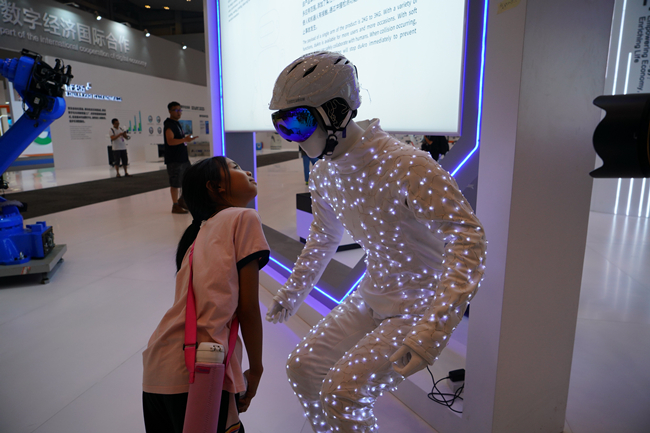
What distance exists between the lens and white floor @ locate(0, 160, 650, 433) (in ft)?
6.73

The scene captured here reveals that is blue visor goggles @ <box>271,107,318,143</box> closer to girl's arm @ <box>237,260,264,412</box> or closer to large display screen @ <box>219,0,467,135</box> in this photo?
large display screen @ <box>219,0,467,135</box>

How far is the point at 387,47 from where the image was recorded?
214cm

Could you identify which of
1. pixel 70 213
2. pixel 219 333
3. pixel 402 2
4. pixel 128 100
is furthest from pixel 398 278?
pixel 128 100

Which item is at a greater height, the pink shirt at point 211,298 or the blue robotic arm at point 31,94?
the blue robotic arm at point 31,94

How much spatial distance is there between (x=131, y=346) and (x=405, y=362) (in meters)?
2.31

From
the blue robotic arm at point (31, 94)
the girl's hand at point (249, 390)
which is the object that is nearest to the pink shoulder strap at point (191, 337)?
the girl's hand at point (249, 390)

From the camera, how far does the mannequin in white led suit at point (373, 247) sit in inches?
45.0

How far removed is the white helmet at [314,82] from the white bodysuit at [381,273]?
0.65 ft

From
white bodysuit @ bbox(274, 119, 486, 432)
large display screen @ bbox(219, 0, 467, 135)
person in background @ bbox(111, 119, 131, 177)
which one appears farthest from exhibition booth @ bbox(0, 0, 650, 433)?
person in background @ bbox(111, 119, 131, 177)

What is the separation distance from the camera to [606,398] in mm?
2168

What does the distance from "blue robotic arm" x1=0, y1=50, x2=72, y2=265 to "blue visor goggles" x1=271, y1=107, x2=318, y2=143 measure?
146 inches

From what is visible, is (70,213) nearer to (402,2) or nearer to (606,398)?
(402,2)

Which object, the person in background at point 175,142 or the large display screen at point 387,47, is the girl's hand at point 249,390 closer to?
the large display screen at point 387,47

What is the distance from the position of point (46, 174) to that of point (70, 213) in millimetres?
7042
